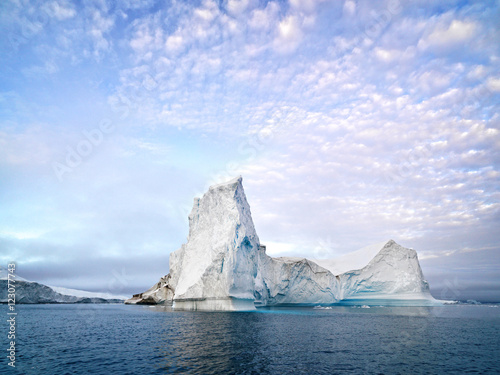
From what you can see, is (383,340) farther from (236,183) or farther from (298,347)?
(236,183)

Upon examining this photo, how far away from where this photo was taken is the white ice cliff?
110 feet

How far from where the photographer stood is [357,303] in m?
55.3

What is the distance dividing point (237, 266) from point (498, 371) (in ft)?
82.5

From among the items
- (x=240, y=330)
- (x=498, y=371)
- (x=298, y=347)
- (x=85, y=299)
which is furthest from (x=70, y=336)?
(x=85, y=299)

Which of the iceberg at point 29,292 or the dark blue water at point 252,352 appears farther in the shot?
the iceberg at point 29,292

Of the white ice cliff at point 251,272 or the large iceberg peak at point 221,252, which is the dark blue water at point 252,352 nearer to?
the large iceberg peak at point 221,252

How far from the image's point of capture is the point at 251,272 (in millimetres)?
36500

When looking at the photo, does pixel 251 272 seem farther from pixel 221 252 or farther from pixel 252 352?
pixel 252 352

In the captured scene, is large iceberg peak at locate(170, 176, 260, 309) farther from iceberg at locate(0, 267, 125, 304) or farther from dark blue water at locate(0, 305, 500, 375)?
iceberg at locate(0, 267, 125, 304)

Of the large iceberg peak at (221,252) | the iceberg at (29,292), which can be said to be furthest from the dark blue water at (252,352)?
the iceberg at (29,292)

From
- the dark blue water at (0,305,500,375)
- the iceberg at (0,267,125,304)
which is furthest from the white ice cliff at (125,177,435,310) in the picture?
the iceberg at (0,267,125,304)

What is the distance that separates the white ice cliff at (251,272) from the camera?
3359 cm

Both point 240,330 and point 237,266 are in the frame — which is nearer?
point 240,330

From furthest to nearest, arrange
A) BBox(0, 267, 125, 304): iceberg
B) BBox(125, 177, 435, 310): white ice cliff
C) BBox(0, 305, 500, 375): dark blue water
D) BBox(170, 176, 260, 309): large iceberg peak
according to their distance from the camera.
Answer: BBox(0, 267, 125, 304): iceberg, BBox(125, 177, 435, 310): white ice cliff, BBox(170, 176, 260, 309): large iceberg peak, BBox(0, 305, 500, 375): dark blue water
